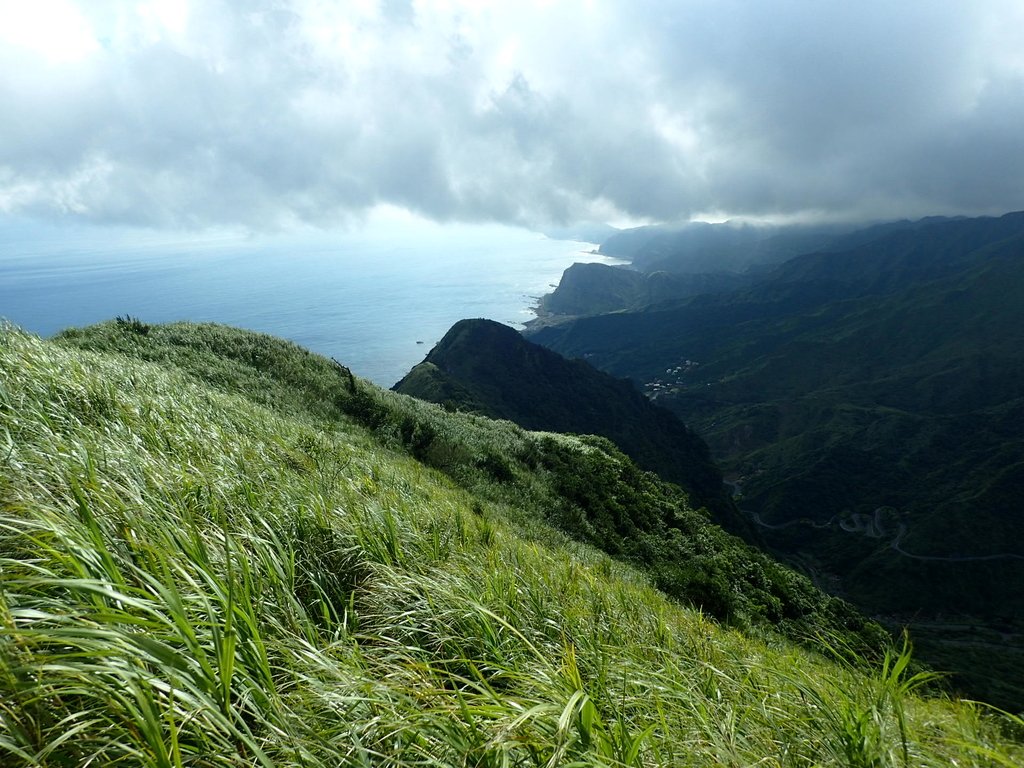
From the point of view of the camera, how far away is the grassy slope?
1.74m

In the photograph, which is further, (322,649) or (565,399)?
(565,399)

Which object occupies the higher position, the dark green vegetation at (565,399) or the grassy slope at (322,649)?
the grassy slope at (322,649)

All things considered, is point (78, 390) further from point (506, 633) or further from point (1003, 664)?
point (1003, 664)

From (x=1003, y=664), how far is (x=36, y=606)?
3878 inches

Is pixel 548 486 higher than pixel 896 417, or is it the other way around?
pixel 548 486

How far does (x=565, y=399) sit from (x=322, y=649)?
11484 centimetres

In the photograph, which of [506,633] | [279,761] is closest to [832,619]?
[506,633]

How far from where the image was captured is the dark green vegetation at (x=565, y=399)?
301ft

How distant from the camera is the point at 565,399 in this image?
116500 millimetres

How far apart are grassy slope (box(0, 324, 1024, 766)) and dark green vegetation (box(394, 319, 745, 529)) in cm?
7303

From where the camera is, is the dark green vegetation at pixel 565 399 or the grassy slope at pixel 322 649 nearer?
the grassy slope at pixel 322 649

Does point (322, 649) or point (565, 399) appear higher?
point (322, 649)

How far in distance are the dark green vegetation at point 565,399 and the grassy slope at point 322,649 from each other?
73031 millimetres

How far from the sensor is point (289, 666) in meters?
2.42
